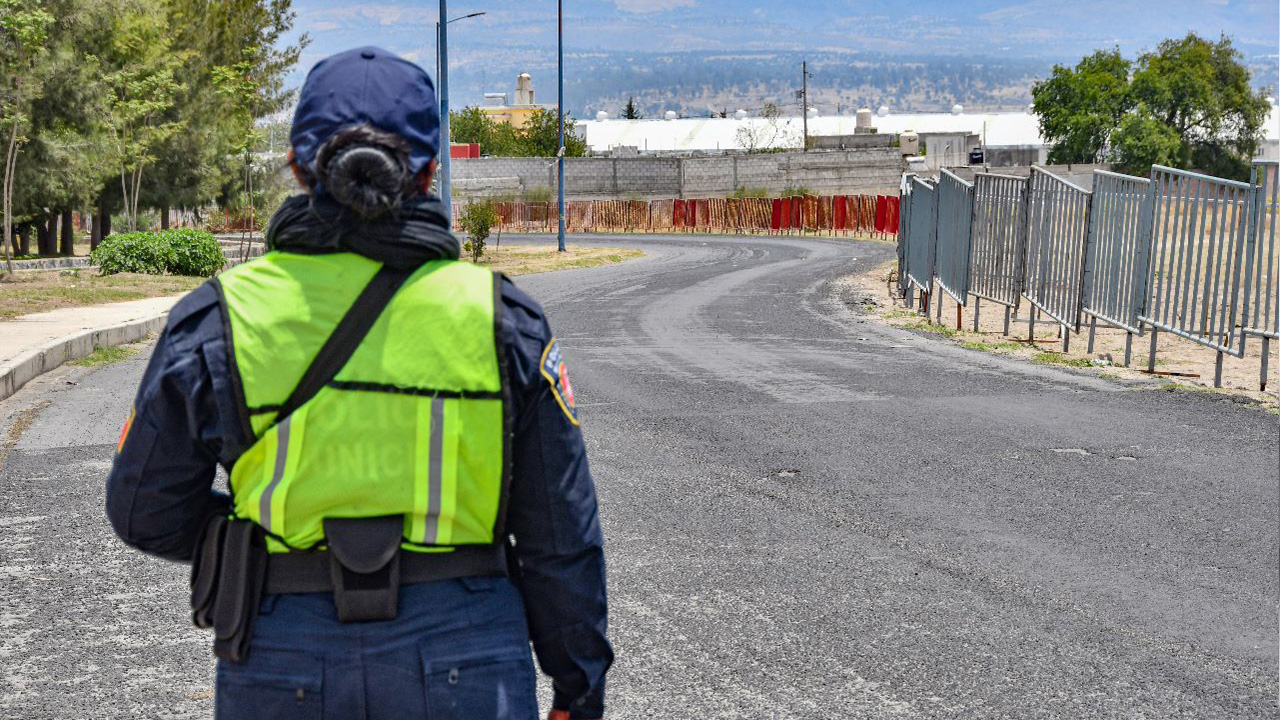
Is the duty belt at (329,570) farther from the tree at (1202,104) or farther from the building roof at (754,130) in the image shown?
the building roof at (754,130)

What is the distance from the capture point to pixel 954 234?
62.1 ft

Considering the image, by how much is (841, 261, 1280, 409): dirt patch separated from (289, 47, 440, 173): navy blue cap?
1023 centimetres

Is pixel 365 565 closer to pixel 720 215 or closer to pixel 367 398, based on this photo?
pixel 367 398

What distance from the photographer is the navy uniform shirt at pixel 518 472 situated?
225 centimetres

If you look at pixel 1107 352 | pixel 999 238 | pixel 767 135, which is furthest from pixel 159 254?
pixel 767 135

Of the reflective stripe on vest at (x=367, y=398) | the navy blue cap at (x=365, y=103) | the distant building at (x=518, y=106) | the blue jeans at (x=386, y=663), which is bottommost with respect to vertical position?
the blue jeans at (x=386, y=663)

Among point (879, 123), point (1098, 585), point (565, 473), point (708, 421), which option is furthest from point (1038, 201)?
point (879, 123)

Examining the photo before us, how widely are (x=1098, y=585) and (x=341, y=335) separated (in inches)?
178

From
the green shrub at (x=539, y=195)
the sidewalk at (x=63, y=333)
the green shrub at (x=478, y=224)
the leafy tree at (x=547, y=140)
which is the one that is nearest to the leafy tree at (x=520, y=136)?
the leafy tree at (x=547, y=140)

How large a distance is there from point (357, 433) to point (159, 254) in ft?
87.5

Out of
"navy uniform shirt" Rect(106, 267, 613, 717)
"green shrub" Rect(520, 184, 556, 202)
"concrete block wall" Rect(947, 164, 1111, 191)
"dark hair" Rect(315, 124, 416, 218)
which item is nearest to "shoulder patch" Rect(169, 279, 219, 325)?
"navy uniform shirt" Rect(106, 267, 613, 717)

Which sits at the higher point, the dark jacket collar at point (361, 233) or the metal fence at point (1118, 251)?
the dark jacket collar at point (361, 233)

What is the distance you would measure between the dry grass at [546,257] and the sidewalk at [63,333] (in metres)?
17.0

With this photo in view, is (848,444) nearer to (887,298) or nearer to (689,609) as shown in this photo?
(689,609)
